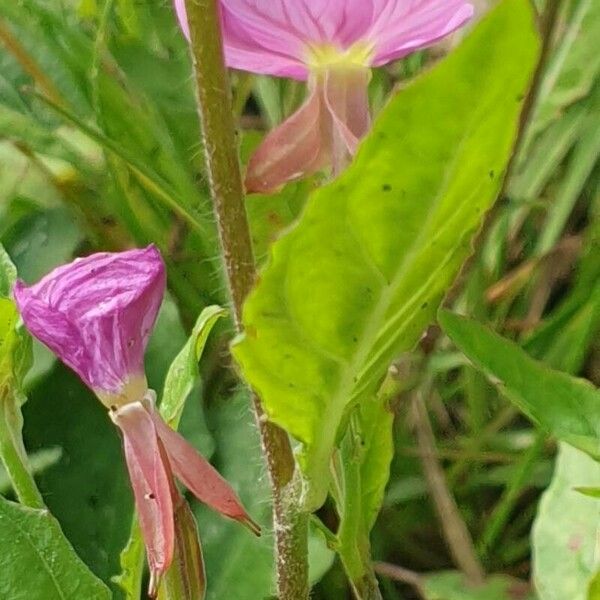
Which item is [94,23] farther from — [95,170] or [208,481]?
[208,481]

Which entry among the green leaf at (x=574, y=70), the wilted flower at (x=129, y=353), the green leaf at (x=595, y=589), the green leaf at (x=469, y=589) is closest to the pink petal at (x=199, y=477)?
the wilted flower at (x=129, y=353)

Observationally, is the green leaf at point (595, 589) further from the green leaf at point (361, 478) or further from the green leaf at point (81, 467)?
the green leaf at point (81, 467)

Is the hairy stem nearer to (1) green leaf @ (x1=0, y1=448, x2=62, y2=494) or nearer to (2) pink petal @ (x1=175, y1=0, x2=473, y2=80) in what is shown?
(2) pink petal @ (x1=175, y1=0, x2=473, y2=80)

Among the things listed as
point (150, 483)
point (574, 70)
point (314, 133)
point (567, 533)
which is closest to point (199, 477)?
point (150, 483)

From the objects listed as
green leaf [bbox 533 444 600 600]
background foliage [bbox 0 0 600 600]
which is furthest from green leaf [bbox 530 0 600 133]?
green leaf [bbox 533 444 600 600]

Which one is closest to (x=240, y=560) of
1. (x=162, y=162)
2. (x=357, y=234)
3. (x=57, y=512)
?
(x=57, y=512)
